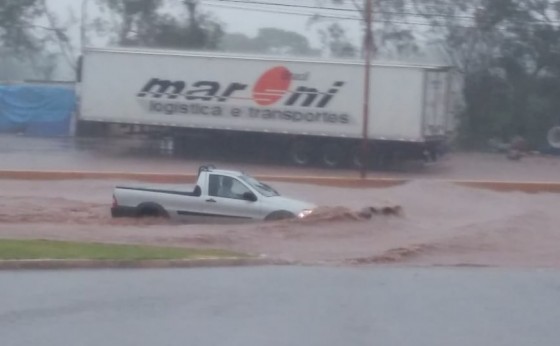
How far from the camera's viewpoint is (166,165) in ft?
142

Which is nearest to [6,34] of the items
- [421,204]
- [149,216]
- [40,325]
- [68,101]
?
[68,101]

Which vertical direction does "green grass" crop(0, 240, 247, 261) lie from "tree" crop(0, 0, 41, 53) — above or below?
below

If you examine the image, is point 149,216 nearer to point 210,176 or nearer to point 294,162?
point 210,176

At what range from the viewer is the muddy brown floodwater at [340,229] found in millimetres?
22500

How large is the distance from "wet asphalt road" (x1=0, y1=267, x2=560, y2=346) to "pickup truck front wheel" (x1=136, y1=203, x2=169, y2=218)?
6.77m

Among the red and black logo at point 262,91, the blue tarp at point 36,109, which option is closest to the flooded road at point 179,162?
the red and black logo at point 262,91

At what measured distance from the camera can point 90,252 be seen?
1909 cm

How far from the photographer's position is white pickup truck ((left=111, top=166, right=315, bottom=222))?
82.9 feet

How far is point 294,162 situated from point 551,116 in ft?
50.6

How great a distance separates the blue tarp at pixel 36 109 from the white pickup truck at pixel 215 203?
29992 millimetres

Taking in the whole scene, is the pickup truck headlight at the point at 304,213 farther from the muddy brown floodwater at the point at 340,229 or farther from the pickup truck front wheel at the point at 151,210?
the pickup truck front wheel at the point at 151,210

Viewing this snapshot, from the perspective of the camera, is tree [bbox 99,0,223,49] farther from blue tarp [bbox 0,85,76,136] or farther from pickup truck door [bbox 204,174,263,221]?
pickup truck door [bbox 204,174,263,221]

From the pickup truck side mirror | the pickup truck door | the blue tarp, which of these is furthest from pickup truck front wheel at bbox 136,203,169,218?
the blue tarp

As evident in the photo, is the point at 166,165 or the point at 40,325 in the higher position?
the point at 40,325
